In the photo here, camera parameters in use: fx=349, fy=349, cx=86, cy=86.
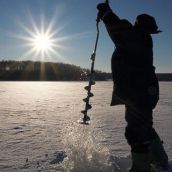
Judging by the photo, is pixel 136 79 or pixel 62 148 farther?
pixel 62 148

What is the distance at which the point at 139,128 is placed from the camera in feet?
11.5

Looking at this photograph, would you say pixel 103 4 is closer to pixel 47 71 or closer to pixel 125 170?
pixel 125 170

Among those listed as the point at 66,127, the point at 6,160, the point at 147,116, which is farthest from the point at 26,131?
the point at 147,116

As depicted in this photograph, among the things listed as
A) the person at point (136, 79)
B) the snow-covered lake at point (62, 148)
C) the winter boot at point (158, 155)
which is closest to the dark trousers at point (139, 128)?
the person at point (136, 79)

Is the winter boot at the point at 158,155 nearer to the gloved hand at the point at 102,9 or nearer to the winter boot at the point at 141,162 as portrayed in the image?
the winter boot at the point at 141,162

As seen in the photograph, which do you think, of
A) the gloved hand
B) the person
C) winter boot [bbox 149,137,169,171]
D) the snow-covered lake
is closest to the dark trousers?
the person

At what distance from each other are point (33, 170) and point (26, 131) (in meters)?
2.83

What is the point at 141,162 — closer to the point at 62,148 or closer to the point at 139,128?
the point at 139,128

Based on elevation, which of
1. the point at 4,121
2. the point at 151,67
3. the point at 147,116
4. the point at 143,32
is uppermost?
the point at 143,32

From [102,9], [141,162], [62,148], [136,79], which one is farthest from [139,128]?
[62,148]

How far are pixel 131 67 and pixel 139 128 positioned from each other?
62cm

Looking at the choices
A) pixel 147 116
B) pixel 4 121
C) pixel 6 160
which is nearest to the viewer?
pixel 147 116

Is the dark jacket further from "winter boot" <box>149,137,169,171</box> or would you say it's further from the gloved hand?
"winter boot" <box>149,137,169,171</box>

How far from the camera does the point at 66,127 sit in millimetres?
7633
